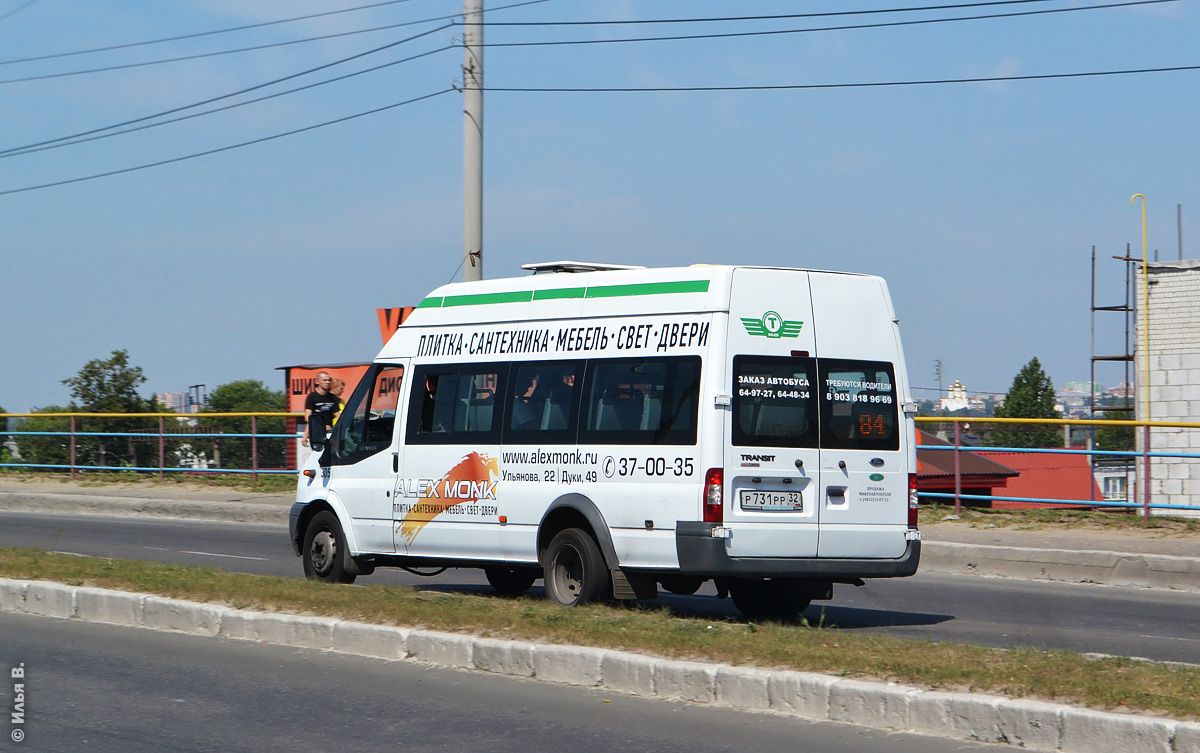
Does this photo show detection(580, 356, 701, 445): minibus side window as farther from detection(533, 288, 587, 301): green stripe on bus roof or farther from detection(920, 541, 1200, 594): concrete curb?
detection(920, 541, 1200, 594): concrete curb

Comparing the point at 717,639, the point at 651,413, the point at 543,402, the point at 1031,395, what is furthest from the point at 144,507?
the point at 1031,395

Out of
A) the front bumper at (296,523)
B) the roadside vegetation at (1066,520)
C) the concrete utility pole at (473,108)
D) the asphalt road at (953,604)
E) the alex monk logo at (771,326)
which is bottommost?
the asphalt road at (953,604)

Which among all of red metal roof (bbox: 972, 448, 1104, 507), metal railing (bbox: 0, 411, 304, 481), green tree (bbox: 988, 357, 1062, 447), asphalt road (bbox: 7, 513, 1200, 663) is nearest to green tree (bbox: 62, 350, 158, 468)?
metal railing (bbox: 0, 411, 304, 481)

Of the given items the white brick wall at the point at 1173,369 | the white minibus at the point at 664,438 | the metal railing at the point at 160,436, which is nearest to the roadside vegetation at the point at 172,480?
the metal railing at the point at 160,436

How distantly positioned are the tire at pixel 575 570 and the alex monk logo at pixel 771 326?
2.03 metres

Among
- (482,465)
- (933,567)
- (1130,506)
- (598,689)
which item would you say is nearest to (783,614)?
(482,465)

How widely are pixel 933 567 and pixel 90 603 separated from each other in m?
9.19

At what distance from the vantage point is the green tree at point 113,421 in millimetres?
26719

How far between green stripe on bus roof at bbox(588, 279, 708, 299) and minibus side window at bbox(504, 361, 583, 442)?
1.94 ft

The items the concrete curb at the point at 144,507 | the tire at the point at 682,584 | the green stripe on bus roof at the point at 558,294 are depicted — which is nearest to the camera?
the tire at the point at 682,584

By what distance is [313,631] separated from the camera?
8789 millimetres

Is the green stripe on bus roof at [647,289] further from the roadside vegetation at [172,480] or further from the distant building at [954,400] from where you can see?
the roadside vegetation at [172,480]

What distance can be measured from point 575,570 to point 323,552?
121 inches

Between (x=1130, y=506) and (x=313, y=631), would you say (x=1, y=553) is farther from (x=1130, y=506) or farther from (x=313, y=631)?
(x=1130, y=506)
